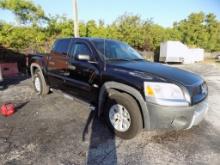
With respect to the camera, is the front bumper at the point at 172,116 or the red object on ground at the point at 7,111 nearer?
the front bumper at the point at 172,116

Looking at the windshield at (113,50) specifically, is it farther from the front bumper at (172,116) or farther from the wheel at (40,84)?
the wheel at (40,84)

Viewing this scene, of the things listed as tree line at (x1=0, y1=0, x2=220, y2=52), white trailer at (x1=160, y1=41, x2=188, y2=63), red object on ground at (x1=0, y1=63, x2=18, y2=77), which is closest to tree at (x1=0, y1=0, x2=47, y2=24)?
tree line at (x1=0, y1=0, x2=220, y2=52)

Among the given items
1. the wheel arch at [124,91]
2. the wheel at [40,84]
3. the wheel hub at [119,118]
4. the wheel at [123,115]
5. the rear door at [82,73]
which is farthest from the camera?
the wheel at [40,84]

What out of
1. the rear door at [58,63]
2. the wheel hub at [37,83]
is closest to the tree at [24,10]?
the wheel hub at [37,83]

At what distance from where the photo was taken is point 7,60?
11719 mm

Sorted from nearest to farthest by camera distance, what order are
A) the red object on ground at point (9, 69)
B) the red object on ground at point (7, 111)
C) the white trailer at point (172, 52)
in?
the red object on ground at point (7, 111)
the red object on ground at point (9, 69)
the white trailer at point (172, 52)

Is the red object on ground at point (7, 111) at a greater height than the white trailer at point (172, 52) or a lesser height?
lesser

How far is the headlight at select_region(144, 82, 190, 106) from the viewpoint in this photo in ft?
10.6

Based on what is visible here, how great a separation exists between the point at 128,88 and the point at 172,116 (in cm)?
84

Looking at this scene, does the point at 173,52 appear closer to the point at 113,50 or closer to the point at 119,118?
the point at 113,50

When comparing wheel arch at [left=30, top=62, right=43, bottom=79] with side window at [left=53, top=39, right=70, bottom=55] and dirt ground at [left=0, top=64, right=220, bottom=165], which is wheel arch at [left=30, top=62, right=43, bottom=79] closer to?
side window at [left=53, top=39, right=70, bottom=55]

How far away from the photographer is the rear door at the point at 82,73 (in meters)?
4.26

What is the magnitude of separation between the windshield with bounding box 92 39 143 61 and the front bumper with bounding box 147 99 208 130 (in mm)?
1544

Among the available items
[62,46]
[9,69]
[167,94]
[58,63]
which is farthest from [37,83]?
[9,69]
